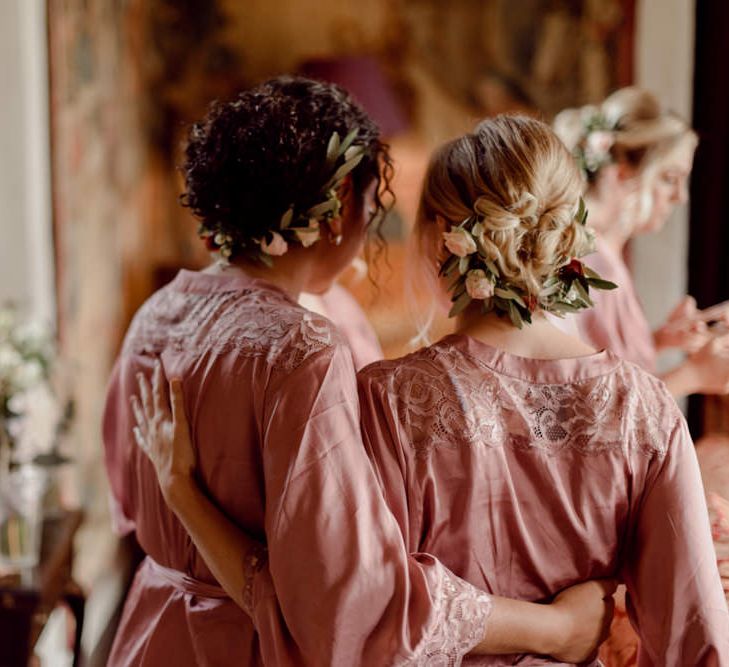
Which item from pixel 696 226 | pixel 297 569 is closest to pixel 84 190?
pixel 696 226

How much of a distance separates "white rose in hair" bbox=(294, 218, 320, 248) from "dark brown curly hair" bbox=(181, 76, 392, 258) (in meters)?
0.04

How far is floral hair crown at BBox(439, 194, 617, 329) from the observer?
175 cm

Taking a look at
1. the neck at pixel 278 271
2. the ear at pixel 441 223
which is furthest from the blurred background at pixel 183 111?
the ear at pixel 441 223

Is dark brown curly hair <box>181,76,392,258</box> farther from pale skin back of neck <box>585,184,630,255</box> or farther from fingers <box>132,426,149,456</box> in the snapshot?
pale skin back of neck <box>585,184,630,255</box>

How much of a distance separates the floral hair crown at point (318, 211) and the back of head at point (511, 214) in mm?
222

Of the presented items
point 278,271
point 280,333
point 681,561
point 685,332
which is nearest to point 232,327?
point 280,333

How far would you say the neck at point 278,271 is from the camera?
2.05 m

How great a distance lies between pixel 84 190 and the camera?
15.5 ft

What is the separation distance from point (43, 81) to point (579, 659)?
2.96m

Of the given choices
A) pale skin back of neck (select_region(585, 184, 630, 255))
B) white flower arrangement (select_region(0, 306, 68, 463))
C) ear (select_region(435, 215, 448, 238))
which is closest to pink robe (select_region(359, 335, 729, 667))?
ear (select_region(435, 215, 448, 238))

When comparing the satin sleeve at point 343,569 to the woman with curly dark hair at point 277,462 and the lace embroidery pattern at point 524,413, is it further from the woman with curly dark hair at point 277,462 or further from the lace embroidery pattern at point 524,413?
the lace embroidery pattern at point 524,413

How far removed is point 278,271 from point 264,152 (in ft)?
0.79

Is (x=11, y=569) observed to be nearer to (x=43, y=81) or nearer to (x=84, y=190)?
(x=43, y=81)

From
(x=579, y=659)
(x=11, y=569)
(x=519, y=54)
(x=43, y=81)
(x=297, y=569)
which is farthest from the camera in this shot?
(x=519, y=54)
